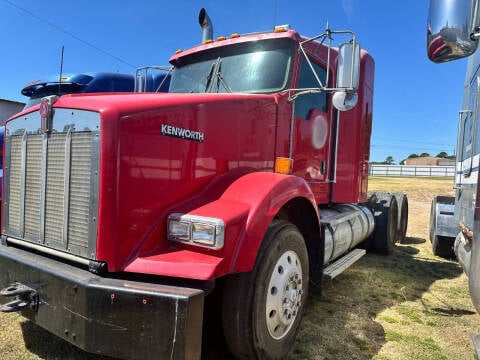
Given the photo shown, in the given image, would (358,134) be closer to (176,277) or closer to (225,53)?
(225,53)

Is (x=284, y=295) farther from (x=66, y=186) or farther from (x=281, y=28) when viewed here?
(x=281, y=28)

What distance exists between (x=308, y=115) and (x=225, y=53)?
113cm

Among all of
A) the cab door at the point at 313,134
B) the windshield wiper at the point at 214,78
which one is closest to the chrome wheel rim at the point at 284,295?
the cab door at the point at 313,134

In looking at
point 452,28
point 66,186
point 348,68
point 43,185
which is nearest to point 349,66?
point 348,68

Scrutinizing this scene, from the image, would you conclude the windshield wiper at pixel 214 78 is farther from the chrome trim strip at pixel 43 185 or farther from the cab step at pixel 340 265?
the cab step at pixel 340 265

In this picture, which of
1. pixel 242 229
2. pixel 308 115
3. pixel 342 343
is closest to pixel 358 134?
pixel 308 115

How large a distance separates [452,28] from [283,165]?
1756 millimetres

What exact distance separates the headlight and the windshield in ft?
5.71

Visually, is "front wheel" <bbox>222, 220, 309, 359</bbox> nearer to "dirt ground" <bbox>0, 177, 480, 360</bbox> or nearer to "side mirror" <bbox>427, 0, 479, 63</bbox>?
"dirt ground" <bbox>0, 177, 480, 360</bbox>

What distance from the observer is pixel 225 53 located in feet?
13.4

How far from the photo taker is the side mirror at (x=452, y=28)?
2250 mm

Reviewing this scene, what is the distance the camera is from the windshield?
3791mm

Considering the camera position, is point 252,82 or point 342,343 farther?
point 252,82

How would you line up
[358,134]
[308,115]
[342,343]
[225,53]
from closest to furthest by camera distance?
[342,343]
[225,53]
[308,115]
[358,134]
